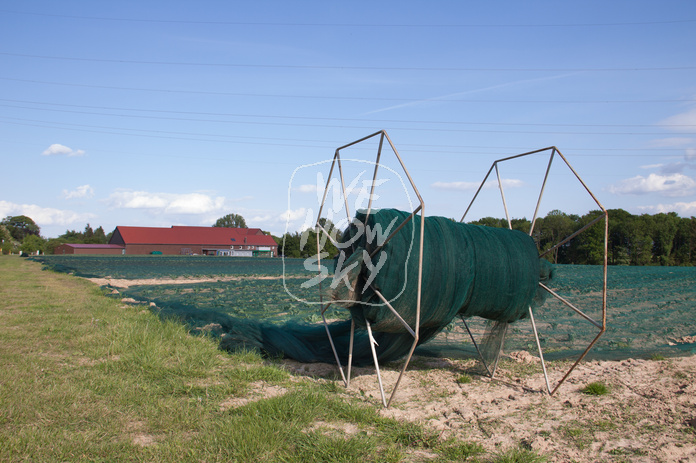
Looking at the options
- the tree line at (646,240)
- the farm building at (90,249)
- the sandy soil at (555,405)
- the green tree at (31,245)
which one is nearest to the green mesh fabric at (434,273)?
the sandy soil at (555,405)

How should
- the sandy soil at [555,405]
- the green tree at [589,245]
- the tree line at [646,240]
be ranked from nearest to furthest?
1. the sandy soil at [555,405]
2. the green tree at [589,245]
3. the tree line at [646,240]

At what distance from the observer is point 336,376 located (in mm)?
7367

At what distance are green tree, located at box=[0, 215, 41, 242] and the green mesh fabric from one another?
5368 inches

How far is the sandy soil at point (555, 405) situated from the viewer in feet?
15.8

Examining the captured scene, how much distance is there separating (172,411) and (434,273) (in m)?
3.42

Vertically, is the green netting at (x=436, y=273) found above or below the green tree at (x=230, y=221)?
below

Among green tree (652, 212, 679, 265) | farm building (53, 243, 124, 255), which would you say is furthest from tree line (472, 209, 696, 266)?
farm building (53, 243, 124, 255)

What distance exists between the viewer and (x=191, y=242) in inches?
3275

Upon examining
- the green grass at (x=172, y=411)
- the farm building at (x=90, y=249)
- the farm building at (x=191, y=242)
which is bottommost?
the green grass at (x=172, y=411)

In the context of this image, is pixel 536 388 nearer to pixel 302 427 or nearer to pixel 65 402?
pixel 302 427

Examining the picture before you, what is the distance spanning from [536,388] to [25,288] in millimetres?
17558

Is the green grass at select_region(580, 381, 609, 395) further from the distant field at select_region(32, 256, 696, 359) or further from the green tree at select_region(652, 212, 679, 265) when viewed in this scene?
the green tree at select_region(652, 212, 679, 265)

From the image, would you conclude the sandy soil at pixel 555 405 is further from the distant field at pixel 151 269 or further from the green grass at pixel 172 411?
the distant field at pixel 151 269

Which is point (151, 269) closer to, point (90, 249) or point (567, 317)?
point (567, 317)
